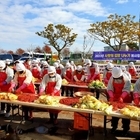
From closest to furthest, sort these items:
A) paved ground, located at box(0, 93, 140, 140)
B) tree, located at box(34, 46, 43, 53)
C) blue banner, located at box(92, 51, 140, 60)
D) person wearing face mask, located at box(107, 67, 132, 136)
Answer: person wearing face mask, located at box(107, 67, 132, 136), paved ground, located at box(0, 93, 140, 140), blue banner, located at box(92, 51, 140, 60), tree, located at box(34, 46, 43, 53)

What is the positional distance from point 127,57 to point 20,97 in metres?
12.0

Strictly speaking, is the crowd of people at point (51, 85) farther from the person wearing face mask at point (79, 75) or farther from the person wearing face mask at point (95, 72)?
the person wearing face mask at point (79, 75)

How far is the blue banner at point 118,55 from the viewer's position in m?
16.9

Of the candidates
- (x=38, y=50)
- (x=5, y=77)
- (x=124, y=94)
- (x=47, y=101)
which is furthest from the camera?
(x=38, y=50)

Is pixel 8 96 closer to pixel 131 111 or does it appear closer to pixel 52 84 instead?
pixel 52 84

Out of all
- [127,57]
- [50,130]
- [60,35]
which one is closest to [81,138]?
[50,130]

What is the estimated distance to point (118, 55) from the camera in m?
17.4

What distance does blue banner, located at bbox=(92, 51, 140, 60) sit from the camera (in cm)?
1694

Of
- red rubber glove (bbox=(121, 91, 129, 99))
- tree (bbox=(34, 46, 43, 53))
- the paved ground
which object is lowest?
the paved ground

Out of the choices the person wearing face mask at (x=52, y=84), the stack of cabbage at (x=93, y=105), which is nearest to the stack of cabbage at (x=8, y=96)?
the person wearing face mask at (x=52, y=84)

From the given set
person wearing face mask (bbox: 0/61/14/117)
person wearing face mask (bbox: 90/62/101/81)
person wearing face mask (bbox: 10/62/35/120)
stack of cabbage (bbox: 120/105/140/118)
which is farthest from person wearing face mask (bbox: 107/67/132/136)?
person wearing face mask (bbox: 90/62/101/81)

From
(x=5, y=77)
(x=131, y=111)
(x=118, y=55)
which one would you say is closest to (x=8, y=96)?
(x=5, y=77)

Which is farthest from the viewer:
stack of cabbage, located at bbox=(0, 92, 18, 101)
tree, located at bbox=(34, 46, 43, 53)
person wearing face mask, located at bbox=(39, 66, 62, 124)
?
tree, located at bbox=(34, 46, 43, 53)

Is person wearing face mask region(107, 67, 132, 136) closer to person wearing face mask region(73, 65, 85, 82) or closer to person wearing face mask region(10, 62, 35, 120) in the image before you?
person wearing face mask region(10, 62, 35, 120)
